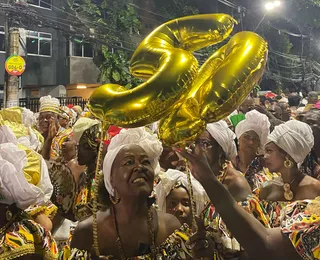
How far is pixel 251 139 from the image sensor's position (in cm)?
488

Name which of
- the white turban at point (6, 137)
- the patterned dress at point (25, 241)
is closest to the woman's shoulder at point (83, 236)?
the patterned dress at point (25, 241)

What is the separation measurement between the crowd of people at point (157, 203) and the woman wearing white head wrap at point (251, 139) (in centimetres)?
52

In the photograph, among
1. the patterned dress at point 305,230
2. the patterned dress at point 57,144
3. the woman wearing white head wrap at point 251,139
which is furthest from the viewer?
the patterned dress at point 57,144

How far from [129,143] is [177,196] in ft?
1.93

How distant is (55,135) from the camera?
5.84 meters

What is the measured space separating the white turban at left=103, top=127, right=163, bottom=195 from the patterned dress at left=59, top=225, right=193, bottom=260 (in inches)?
15.8

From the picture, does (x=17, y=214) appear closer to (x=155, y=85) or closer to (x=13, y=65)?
(x=155, y=85)

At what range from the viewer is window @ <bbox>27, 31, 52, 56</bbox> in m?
24.5

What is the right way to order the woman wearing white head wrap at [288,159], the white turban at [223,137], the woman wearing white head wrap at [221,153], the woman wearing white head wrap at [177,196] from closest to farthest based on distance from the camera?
the woman wearing white head wrap at [177,196], the woman wearing white head wrap at [288,159], the woman wearing white head wrap at [221,153], the white turban at [223,137]

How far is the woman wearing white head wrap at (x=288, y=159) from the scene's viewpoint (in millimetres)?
3414

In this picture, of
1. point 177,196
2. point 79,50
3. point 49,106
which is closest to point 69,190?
point 177,196

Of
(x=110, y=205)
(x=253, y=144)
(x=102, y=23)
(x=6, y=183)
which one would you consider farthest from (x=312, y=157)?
(x=102, y=23)

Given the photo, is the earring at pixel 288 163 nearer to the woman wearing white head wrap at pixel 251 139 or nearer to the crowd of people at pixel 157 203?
the crowd of people at pixel 157 203

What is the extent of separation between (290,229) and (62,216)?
247cm
